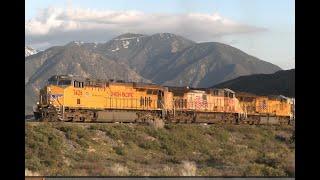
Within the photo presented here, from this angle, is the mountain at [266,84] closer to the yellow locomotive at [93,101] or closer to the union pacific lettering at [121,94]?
the yellow locomotive at [93,101]

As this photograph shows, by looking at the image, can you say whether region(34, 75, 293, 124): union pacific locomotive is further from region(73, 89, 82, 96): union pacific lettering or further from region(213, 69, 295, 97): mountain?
region(213, 69, 295, 97): mountain

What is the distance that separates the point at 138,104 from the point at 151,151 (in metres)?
9.77

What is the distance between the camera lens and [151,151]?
26.9 metres

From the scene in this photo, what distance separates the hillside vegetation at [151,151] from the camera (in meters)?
17.3

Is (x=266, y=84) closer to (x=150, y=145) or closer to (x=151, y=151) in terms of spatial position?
(x=150, y=145)

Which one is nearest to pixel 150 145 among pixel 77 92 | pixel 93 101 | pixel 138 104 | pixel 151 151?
pixel 151 151

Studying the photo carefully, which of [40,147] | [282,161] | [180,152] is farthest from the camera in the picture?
[180,152]

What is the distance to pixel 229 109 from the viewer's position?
143 ft

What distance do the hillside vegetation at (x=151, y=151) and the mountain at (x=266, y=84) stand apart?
94.2 meters

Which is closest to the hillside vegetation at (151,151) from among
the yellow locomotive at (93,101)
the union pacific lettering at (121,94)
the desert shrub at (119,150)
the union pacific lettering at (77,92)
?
the desert shrub at (119,150)

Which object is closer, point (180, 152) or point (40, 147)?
point (40, 147)
